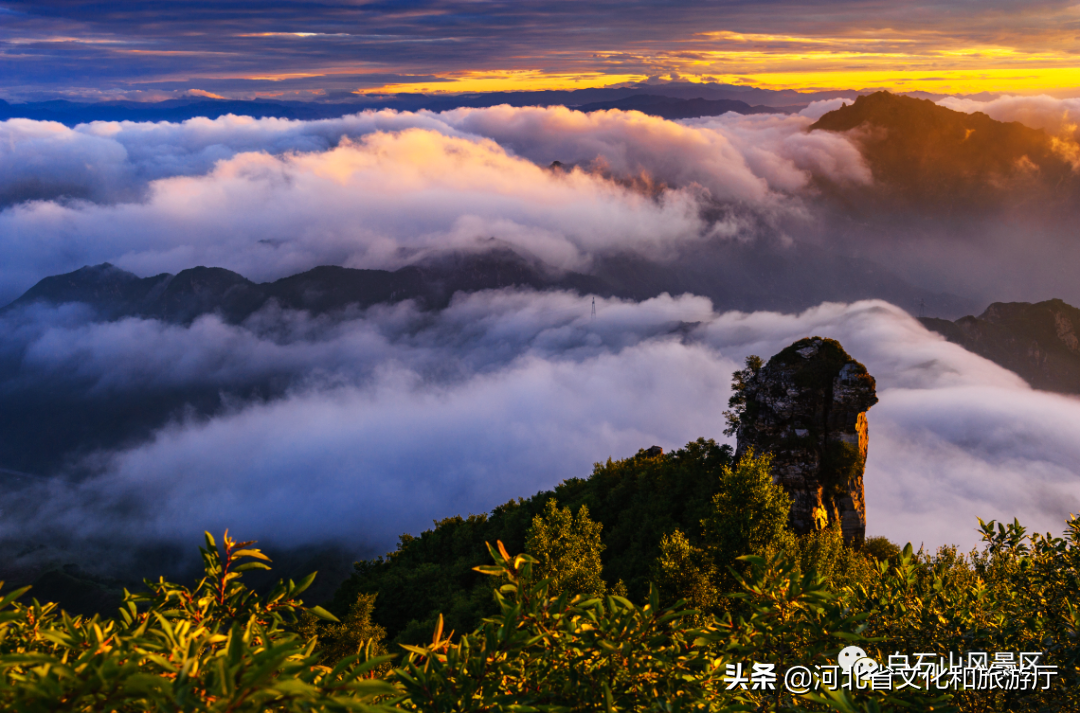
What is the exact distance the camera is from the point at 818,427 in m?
50.2

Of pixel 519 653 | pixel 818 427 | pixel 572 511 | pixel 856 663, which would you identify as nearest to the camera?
pixel 519 653

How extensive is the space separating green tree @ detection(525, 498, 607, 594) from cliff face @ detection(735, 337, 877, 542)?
18373 mm

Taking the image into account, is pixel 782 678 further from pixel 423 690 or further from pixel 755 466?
pixel 755 466

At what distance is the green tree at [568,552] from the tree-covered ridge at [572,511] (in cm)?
238

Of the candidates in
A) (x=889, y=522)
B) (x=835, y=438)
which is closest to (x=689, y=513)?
(x=835, y=438)

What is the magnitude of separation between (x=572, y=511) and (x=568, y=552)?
2374cm

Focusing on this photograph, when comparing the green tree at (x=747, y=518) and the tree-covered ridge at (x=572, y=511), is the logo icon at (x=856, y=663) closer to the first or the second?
the green tree at (x=747, y=518)

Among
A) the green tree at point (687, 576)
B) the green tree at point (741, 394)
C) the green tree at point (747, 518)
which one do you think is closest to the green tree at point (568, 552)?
the green tree at point (687, 576)

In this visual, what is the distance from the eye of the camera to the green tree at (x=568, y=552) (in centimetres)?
3016

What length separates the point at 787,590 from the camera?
29.8 feet

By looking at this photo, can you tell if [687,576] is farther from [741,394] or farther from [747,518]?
[741,394]

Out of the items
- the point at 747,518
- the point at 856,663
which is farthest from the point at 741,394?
the point at 856,663

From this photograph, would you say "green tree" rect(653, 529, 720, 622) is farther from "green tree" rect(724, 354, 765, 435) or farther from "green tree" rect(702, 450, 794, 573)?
"green tree" rect(724, 354, 765, 435)

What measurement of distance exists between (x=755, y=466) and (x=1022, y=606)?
20017 mm
